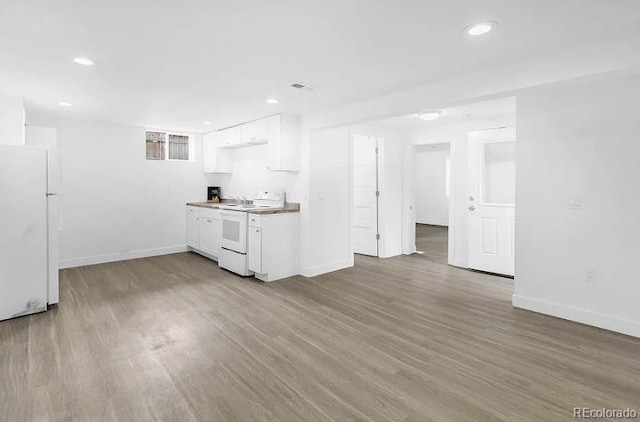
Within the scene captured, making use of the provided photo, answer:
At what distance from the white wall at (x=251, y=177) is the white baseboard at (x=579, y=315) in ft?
10.1

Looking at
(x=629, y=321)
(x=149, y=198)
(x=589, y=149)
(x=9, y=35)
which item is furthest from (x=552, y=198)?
(x=149, y=198)

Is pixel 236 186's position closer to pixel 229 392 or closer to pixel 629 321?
pixel 229 392

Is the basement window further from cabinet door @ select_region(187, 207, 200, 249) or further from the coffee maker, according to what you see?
cabinet door @ select_region(187, 207, 200, 249)

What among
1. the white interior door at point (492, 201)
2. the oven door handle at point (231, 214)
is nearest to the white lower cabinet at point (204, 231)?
the oven door handle at point (231, 214)

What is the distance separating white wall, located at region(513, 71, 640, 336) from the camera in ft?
9.49

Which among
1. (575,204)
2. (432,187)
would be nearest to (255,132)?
(575,204)

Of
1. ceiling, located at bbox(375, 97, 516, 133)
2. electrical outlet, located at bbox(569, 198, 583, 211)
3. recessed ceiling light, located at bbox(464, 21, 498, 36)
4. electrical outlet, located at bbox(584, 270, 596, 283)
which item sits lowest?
electrical outlet, located at bbox(584, 270, 596, 283)

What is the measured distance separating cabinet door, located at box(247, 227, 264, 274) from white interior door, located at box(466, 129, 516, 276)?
3138 millimetres

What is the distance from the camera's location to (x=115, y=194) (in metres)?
5.69

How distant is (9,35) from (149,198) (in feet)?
13.1

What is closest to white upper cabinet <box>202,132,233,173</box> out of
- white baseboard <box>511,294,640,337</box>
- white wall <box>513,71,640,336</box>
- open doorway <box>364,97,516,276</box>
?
open doorway <box>364,97,516,276</box>

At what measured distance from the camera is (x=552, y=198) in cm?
331

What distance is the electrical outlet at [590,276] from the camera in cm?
308

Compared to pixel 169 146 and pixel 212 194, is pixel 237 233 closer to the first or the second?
pixel 212 194
